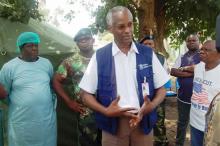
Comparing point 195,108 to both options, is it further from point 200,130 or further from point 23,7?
point 23,7

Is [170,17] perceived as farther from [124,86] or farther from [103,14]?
[124,86]

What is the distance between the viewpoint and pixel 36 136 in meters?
3.85

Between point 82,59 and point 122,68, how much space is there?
1.27 m

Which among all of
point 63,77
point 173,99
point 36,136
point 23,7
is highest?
A: point 23,7

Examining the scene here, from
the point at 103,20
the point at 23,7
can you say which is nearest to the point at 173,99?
the point at 103,20

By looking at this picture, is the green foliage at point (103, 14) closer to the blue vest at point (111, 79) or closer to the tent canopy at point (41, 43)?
the tent canopy at point (41, 43)

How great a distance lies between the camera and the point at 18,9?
481cm

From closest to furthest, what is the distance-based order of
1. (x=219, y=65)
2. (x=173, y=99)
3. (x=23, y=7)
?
(x=219, y=65) → (x=23, y=7) → (x=173, y=99)

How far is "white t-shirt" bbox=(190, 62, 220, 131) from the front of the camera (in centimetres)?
354

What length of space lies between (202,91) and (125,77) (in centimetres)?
110

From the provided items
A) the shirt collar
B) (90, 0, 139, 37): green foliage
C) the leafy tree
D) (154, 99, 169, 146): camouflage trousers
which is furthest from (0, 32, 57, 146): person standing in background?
(90, 0, 139, 37): green foliage

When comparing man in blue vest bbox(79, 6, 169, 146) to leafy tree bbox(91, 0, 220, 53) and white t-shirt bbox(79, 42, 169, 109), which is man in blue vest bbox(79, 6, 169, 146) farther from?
leafy tree bbox(91, 0, 220, 53)

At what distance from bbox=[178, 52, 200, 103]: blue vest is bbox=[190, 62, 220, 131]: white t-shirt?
123 cm

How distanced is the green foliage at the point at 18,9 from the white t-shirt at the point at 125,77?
2096 millimetres
